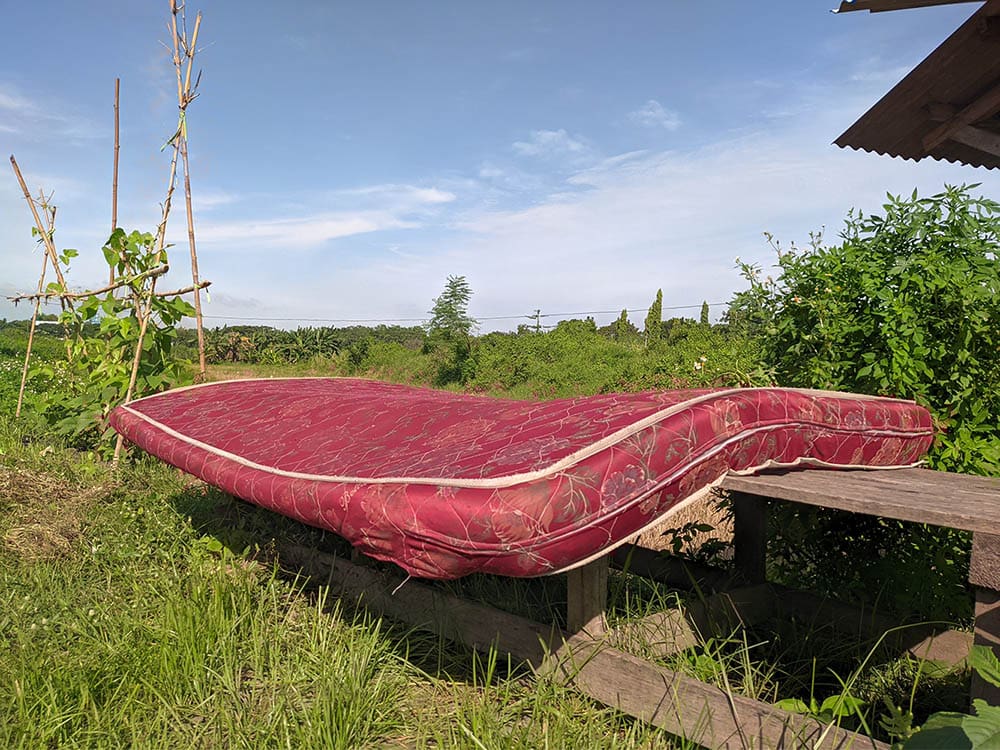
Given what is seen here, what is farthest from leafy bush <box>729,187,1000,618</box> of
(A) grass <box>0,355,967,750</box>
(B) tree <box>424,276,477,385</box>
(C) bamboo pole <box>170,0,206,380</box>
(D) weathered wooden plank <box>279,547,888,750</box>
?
(B) tree <box>424,276,477,385</box>

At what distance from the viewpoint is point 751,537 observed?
318 centimetres

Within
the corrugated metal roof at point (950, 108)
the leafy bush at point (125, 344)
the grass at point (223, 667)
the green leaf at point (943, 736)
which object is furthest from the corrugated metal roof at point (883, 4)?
the leafy bush at point (125, 344)

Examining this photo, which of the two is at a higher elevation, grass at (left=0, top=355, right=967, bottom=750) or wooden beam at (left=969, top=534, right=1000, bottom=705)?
wooden beam at (left=969, top=534, right=1000, bottom=705)

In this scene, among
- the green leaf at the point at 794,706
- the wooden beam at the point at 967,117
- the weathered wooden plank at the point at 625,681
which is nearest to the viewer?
the weathered wooden plank at the point at 625,681

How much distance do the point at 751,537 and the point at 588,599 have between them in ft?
3.80

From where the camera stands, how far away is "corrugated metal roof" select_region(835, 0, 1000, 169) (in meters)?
4.38

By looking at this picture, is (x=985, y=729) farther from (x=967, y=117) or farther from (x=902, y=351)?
(x=967, y=117)

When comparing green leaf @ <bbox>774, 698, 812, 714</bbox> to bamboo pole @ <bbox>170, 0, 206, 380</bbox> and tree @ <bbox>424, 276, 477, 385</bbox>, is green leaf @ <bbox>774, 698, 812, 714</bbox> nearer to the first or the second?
bamboo pole @ <bbox>170, 0, 206, 380</bbox>

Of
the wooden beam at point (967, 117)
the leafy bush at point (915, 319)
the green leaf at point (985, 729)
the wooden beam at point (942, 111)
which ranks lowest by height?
the green leaf at point (985, 729)

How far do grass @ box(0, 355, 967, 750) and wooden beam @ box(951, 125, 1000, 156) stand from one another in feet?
11.9

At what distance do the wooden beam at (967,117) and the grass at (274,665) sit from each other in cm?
351

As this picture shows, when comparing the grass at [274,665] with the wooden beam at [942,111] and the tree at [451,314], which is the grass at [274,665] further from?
the tree at [451,314]

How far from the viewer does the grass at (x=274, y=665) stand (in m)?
2.28

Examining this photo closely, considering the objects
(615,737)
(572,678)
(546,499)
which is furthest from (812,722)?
(546,499)
